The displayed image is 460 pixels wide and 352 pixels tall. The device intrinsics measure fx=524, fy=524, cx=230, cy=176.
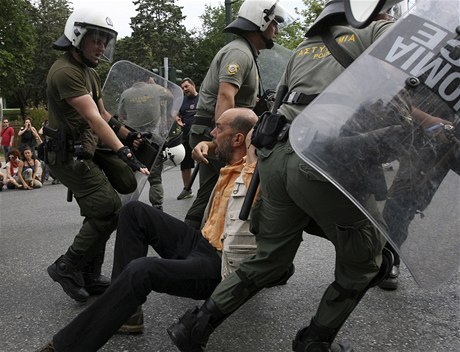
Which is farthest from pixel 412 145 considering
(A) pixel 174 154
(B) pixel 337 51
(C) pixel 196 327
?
(A) pixel 174 154

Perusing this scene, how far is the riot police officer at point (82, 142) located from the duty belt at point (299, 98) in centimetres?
121

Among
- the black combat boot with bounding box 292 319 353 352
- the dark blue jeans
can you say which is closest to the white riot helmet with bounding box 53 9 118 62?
the dark blue jeans

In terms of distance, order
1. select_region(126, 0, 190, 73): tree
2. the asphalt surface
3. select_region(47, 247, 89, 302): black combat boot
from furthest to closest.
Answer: select_region(126, 0, 190, 73): tree, select_region(47, 247, 89, 302): black combat boot, the asphalt surface

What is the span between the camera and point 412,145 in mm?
1637

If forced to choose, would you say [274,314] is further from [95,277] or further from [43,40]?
[43,40]

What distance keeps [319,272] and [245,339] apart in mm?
1211

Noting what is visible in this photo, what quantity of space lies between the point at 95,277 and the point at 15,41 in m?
31.0

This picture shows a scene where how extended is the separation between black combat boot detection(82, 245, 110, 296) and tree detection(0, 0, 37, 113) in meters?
26.1

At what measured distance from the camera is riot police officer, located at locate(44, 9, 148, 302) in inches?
124

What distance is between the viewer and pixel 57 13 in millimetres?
56000

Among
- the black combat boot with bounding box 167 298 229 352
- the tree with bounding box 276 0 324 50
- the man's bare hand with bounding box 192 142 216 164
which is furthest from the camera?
the tree with bounding box 276 0 324 50

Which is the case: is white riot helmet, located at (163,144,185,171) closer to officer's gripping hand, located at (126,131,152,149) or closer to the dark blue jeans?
officer's gripping hand, located at (126,131,152,149)

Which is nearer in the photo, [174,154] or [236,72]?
[236,72]

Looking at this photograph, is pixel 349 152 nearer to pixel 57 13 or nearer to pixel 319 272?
pixel 319 272
